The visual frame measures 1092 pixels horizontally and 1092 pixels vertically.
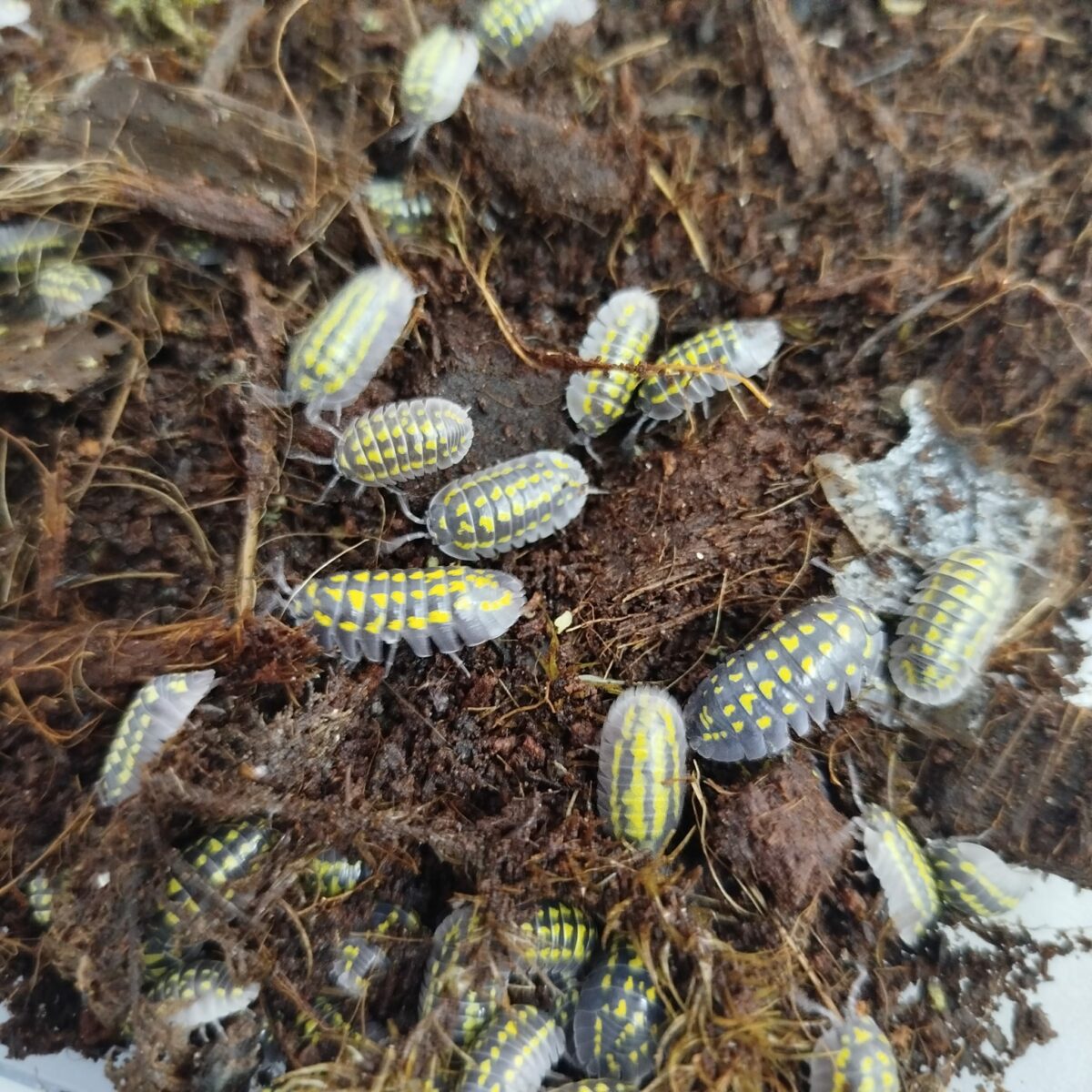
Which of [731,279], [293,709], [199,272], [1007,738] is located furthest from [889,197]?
[293,709]

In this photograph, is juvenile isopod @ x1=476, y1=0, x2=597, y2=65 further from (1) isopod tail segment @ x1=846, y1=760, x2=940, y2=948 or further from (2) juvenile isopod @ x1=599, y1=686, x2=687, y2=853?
(1) isopod tail segment @ x1=846, y1=760, x2=940, y2=948

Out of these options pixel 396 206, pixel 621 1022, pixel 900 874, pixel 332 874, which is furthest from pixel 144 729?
pixel 900 874

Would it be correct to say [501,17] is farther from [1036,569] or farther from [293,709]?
[1036,569]

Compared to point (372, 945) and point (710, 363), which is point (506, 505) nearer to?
point (710, 363)

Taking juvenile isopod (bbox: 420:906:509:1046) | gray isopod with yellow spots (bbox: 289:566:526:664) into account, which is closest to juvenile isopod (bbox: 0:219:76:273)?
gray isopod with yellow spots (bbox: 289:566:526:664)

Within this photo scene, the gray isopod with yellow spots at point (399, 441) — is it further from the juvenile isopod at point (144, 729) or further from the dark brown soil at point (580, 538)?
the juvenile isopod at point (144, 729)

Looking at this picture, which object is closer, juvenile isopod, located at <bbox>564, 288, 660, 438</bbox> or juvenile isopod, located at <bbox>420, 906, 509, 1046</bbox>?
juvenile isopod, located at <bbox>420, 906, 509, 1046</bbox>
